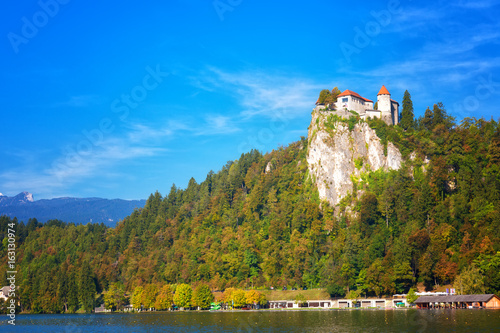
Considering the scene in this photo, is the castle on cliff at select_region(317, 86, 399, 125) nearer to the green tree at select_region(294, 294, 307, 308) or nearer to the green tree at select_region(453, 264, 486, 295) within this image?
the green tree at select_region(294, 294, 307, 308)

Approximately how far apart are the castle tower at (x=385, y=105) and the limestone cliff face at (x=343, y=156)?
18.8ft

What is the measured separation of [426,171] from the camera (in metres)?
130

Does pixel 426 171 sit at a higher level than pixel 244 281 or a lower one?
higher

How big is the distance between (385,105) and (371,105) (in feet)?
22.9

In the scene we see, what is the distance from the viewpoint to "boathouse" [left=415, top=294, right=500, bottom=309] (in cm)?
8825

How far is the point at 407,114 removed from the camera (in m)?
142

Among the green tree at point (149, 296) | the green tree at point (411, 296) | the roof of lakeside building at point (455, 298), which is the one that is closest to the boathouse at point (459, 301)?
the roof of lakeside building at point (455, 298)

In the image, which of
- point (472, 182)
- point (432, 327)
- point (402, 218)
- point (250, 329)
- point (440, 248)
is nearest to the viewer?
point (432, 327)

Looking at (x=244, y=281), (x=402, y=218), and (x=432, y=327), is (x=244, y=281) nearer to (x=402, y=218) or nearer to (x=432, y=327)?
(x=402, y=218)

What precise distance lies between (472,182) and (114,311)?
105 m

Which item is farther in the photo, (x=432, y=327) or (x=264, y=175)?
(x=264, y=175)

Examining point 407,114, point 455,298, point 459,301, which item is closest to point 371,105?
point 407,114

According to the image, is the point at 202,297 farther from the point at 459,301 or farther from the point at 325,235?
the point at 459,301

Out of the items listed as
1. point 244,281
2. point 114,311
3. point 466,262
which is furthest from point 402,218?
point 114,311
